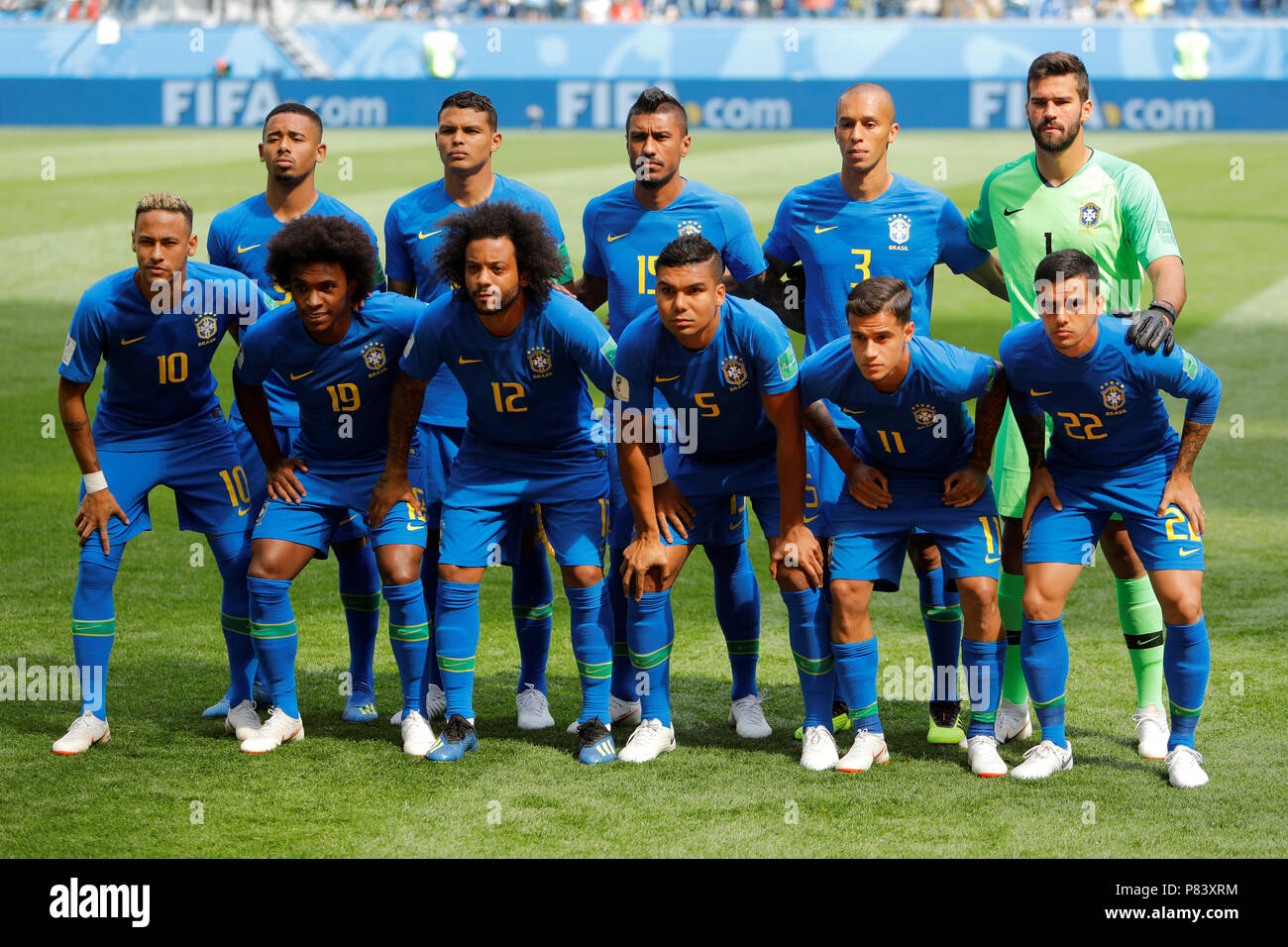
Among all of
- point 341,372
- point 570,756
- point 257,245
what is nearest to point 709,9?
point 257,245

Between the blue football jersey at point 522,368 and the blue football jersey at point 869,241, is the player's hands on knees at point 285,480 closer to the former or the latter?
the blue football jersey at point 522,368

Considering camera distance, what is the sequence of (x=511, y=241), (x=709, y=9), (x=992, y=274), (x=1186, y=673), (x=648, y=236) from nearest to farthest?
1. (x=1186, y=673)
2. (x=511, y=241)
3. (x=648, y=236)
4. (x=992, y=274)
5. (x=709, y=9)

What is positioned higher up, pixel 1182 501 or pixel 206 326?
pixel 206 326

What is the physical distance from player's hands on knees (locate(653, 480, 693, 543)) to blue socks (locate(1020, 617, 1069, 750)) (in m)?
Result: 1.29

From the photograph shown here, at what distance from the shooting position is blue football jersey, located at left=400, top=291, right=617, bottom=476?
18.4 feet

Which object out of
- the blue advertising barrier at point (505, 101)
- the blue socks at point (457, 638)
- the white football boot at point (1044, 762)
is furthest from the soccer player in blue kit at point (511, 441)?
the blue advertising barrier at point (505, 101)

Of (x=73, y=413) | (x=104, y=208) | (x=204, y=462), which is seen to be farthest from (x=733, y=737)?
(x=104, y=208)

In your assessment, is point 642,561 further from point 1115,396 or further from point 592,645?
point 1115,396

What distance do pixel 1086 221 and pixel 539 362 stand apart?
2105mm

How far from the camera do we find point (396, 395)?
576cm

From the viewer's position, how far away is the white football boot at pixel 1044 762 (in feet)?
17.9

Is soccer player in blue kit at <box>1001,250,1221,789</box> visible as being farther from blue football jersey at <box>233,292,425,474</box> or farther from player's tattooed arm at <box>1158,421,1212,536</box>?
blue football jersey at <box>233,292,425,474</box>

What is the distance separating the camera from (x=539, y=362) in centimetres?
565

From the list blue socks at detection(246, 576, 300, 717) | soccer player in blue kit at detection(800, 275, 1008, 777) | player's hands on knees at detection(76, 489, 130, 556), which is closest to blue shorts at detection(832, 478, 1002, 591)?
soccer player in blue kit at detection(800, 275, 1008, 777)
